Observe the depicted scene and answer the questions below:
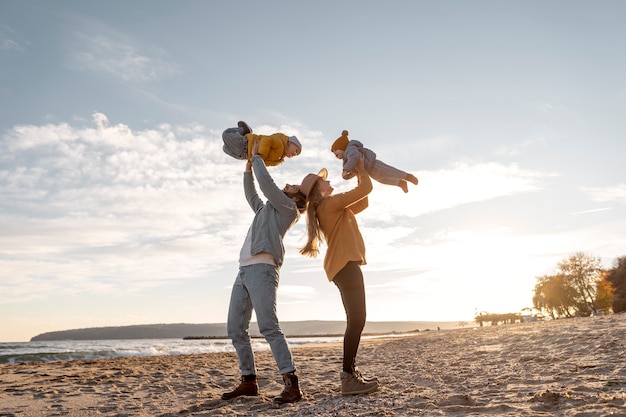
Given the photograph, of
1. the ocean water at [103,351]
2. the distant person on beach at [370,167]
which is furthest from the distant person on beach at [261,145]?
the ocean water at [103,351]

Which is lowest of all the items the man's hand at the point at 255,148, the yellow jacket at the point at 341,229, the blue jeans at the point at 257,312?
the blue jeans at the point at 257,312

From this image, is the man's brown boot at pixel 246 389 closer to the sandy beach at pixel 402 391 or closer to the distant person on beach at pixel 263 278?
the distant person on beach at pixel 263 278

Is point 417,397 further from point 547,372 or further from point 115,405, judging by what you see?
point 115,405

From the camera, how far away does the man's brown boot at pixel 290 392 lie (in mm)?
3506

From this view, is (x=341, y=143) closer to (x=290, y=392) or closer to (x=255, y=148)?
(x=255, y=148)

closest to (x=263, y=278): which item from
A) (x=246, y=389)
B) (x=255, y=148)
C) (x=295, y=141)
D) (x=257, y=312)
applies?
(x=257, y=312)

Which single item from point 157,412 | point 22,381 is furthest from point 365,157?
point 22,381

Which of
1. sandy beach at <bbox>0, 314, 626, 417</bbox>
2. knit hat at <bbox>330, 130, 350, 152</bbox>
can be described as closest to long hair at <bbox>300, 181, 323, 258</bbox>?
knit hat at <bbox>330, 130, 350, 152</bbox>

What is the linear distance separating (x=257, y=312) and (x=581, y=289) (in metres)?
50.9

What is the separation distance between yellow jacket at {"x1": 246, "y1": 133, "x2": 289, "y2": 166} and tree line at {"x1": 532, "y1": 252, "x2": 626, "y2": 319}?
48532 millimetres

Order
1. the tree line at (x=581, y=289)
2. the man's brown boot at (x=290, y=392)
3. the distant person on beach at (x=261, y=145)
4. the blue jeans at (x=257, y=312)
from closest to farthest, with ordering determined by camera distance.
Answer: the man's brown boot at (x=290, y=392)
the blue jeans at (x=257, y=312)
the distant person on beach at (x=261, y=145)
the tree line at (x=581, y=289)

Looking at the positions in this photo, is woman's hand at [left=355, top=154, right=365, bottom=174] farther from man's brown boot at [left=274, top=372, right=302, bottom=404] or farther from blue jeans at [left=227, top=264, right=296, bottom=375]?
man's brown boot at [left=274, top=372, right=302, bottom=404]

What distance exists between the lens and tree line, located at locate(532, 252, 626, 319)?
4494cm

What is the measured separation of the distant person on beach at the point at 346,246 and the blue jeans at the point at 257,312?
465 mm
